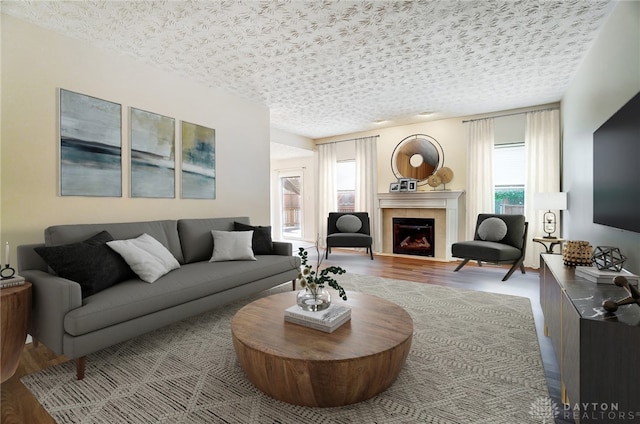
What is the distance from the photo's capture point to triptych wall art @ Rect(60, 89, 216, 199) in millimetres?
2639

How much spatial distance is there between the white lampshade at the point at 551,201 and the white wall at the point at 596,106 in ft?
0.31

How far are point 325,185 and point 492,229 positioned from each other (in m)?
3.55

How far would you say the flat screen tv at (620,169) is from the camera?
1667mm

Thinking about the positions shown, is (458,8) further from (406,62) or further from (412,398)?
(412,398)

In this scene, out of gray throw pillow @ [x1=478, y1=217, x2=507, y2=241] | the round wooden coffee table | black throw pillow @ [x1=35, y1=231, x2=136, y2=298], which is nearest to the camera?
the round wooden coffee table

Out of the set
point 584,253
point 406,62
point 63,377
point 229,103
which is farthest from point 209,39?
point 584,253

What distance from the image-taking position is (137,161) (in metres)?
3.12

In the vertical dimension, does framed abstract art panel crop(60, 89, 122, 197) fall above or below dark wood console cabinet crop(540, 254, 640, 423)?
above

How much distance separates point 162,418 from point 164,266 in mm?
1314

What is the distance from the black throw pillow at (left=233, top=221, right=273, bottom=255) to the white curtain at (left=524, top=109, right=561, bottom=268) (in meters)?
4.05

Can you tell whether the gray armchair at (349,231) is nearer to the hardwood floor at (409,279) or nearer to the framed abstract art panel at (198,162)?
the hardwood floor at (409,279)

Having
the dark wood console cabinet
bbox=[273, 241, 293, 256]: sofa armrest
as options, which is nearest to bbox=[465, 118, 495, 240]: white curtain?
bbox=[273, 241, 293, 256]: sofa armrest

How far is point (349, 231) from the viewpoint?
5.85m

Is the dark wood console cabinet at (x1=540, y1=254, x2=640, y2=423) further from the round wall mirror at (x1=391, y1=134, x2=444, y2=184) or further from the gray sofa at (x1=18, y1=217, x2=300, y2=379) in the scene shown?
the round wall mirror at (x1=391, y1=134, x2=444, y2=184)
